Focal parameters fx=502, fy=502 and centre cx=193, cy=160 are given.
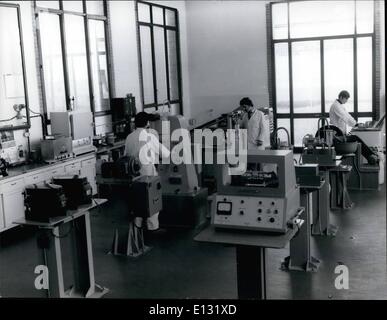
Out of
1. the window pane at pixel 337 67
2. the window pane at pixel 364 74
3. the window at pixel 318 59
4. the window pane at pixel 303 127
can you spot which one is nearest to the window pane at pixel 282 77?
the window at pixel 318 59

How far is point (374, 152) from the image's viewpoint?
23.5 feet

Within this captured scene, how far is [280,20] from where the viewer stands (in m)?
10.3

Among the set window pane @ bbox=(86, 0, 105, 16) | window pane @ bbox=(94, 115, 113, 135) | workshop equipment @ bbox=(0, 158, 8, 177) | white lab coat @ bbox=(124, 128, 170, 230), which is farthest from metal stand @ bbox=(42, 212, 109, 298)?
window pane @ bbox=(86, 0, 105, 16)

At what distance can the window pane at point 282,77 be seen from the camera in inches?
407

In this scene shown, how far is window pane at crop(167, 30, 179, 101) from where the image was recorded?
419 inches

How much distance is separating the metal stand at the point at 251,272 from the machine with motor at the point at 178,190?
8.66 feet

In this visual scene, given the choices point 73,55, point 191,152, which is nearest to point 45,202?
point 191,152

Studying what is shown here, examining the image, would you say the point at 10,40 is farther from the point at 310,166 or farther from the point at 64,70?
the point at 310,166

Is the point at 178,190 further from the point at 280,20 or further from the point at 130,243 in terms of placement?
the point at 280,20

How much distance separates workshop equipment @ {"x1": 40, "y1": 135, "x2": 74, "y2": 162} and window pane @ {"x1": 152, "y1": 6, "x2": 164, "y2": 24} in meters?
4.31

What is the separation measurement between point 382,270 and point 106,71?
569cm

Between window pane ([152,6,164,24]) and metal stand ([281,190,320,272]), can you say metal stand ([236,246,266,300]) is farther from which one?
window pane ([152,6,164,24])

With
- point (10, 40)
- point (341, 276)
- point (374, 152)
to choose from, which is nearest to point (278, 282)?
point (341, 276)

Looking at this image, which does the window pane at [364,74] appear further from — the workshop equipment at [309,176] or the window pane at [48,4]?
the workshop equipment at [309,176]
